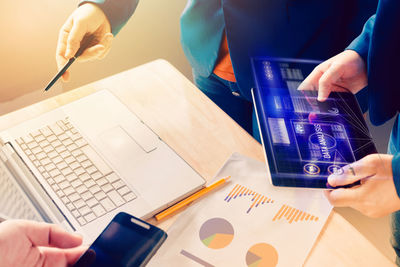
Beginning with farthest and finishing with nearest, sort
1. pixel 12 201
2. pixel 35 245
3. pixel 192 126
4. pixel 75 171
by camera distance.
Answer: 1. pixel 192 126
2. pixel 75 171
3. pixel 12 201
4. pixel 35 245

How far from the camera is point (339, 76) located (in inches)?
31.2

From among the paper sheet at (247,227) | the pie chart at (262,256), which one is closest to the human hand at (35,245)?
the paper sheet at (247,227)

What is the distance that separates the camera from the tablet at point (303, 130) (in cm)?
63

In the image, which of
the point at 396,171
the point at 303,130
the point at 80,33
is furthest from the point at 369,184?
the point at 80,33

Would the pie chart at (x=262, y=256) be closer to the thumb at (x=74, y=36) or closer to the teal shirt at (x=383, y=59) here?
the teal shirt at (x=383, y=59)

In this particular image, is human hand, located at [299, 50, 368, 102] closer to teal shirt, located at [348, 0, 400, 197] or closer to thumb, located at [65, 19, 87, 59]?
teal shirt, located at [348, 0, 400, 197]

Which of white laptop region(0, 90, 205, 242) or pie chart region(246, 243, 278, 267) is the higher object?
white laptop region(0, 90, 205, 242)

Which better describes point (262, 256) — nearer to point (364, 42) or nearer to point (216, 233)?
point (216, 233)

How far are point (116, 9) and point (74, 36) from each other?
0.15m

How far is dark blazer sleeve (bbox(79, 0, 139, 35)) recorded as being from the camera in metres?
0.93

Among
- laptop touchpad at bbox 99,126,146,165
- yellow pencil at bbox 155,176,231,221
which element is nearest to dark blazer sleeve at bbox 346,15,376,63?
yellow pencil at bbox 155,176,231,221

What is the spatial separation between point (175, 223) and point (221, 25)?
2.00ft

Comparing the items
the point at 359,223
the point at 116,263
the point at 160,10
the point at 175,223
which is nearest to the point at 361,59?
the point at 175,223

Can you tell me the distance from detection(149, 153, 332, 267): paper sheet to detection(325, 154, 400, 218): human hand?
0.24 ft
